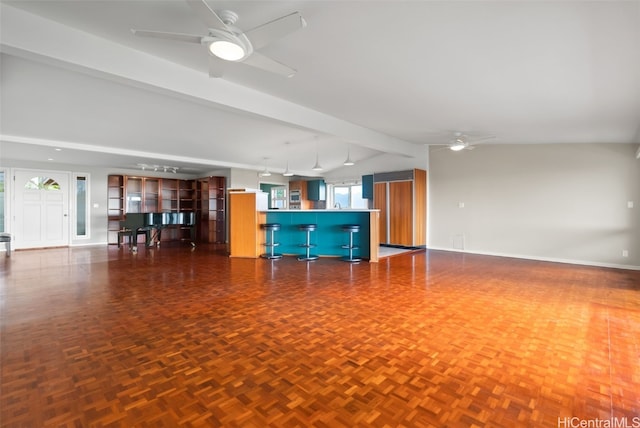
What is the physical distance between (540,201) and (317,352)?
688 centimetres

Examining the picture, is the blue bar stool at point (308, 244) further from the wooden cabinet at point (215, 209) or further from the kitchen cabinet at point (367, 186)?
the wooden cabinet at point (215, 209)

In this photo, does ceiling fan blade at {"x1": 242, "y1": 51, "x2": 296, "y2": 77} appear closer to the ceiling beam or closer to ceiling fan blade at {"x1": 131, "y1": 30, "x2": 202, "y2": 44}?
ceiling fan blade at {"x1": 131, "y1": 30, "x2": 202, "y2": 44}

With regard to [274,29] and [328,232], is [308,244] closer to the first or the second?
[328,232]

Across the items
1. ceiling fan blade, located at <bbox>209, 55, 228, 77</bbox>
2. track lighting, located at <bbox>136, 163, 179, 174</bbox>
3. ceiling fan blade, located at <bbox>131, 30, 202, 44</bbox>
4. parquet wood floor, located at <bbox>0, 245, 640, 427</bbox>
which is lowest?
parquet wood floor, located at <bbox>0, 245, 640, 427</bbox>

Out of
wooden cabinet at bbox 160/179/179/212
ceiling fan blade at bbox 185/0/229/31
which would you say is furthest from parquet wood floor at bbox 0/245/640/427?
wooden cabinet at bbox 160/179/179/212

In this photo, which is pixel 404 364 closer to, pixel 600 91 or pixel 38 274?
pixel 600 91

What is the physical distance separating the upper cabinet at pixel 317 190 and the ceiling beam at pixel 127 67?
20.7ft

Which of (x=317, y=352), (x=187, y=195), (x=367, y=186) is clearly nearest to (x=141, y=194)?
(x=187, y=195)

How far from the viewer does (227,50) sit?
7.97 ft

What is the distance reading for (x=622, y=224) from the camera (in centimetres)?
591

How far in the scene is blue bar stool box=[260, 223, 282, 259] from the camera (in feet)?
22.1

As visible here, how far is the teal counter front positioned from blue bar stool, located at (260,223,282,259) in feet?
0.56

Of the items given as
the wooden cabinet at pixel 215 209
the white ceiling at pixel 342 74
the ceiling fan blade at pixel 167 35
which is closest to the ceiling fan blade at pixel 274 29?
the white ceiling at pixel 342 74

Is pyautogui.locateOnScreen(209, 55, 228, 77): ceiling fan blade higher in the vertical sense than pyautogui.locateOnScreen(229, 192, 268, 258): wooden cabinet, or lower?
higher
